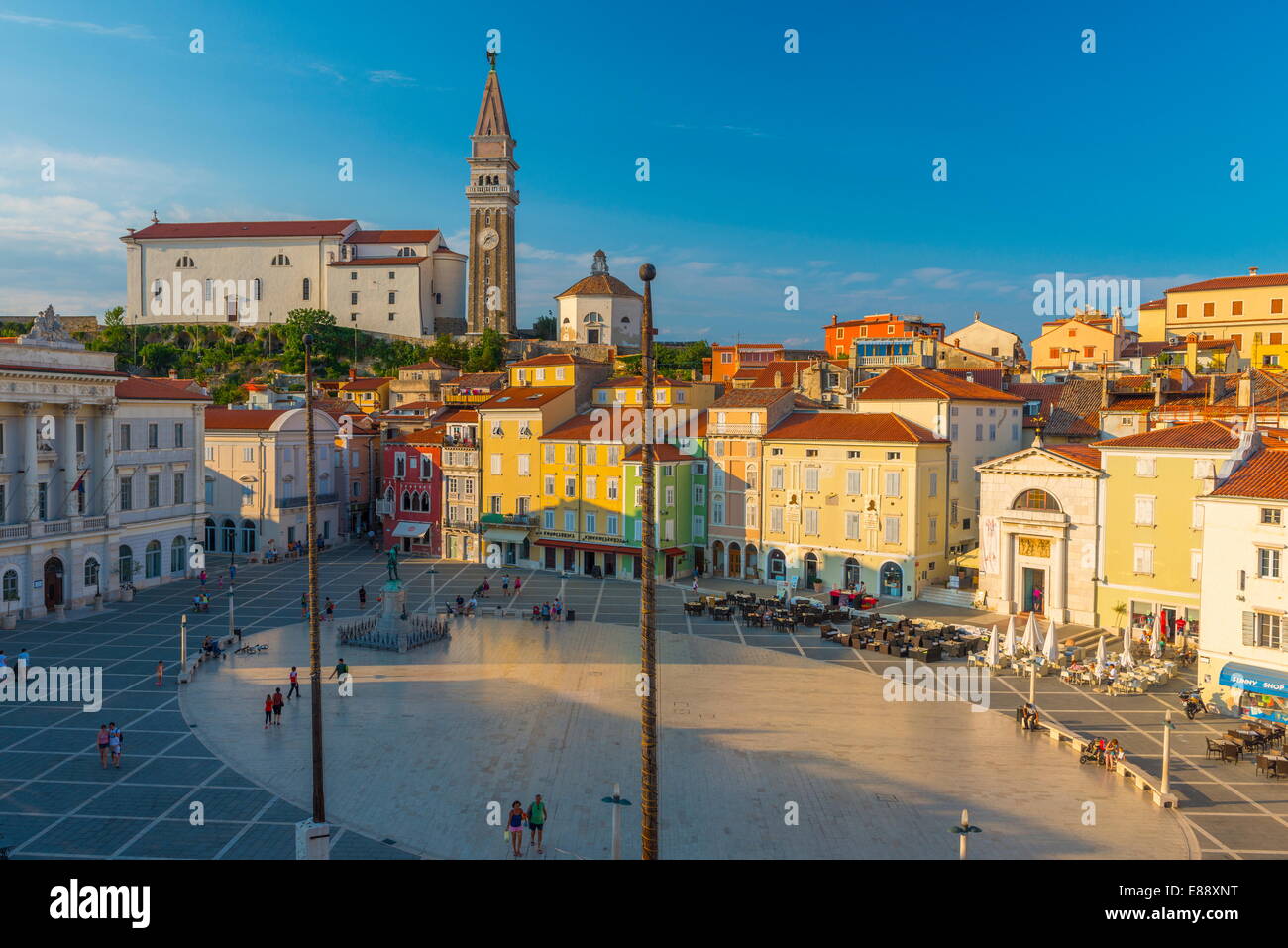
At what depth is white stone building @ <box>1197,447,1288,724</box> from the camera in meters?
32.8

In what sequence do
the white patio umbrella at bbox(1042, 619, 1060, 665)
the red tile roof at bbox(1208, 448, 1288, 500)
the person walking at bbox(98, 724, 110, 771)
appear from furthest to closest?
the white patio umbrella at bbox(1042, 619, 1060, 665), the red tile roof at bbox(1208, 448, 1288, 500), the person walking at bbox(98, 724, 110, 771)

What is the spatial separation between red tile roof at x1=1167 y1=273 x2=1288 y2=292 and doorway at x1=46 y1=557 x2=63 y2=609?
93.8 metres

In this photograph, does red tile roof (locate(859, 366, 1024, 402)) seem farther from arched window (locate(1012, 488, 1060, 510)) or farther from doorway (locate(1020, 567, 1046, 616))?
doorway (locate(1020, 567, 1046, 616))

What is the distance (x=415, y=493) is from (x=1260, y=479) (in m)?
56.6

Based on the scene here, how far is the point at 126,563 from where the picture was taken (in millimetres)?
57500

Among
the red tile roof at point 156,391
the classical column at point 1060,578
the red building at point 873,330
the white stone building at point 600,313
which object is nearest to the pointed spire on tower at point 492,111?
the white stone building at point 600,313

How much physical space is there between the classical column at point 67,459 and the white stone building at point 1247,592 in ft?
174

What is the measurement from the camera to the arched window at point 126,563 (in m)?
57.1

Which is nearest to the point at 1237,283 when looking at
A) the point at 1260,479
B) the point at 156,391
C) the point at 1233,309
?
the point at 1233,309

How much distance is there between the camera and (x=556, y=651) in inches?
1694

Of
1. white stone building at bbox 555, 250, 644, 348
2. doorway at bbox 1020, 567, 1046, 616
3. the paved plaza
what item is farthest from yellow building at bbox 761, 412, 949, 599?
white stone building at bbox 555, 250, 644, 348

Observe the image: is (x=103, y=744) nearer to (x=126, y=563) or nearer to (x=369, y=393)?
(x=126, y=563)

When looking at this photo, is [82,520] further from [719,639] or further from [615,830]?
[615,830]

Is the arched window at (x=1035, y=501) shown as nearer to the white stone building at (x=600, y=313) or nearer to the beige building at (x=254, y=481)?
the beige building at (x=254, y=481)
